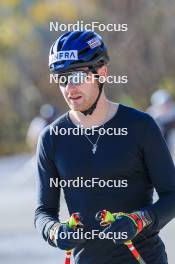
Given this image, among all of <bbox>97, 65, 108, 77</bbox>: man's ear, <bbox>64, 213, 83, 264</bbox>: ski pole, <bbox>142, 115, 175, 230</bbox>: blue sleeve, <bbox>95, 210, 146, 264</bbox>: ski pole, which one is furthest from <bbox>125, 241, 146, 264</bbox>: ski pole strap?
→ <bbox>97, 65, 108, 77</bbox>: man's ear

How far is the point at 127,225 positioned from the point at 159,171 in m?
0.33

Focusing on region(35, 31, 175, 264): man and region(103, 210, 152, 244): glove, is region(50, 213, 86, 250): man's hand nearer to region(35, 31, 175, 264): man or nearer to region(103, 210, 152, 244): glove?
region(35, 31, 175, 264): man

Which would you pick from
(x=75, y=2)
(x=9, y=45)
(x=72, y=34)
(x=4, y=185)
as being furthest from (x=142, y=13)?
(x=72, y=34)

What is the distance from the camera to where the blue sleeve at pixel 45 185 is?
4609 millimetres

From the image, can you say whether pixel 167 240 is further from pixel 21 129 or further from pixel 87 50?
pixel 21 129

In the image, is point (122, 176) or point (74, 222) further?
point (122, 176)

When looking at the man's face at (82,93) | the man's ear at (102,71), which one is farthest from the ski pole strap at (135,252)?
the man's ear at (102,71)

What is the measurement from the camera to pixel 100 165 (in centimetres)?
445

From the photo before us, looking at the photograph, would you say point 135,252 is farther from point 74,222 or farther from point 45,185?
point 45,185

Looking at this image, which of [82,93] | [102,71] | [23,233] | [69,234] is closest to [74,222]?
[69,234]

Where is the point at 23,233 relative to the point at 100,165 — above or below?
below

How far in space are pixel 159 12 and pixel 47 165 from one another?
108 ft

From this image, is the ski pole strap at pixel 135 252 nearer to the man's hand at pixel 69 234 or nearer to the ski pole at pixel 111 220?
the ski pole at pixel 111 220

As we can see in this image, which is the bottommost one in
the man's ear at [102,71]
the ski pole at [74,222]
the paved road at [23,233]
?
the paved road at [23,233]
